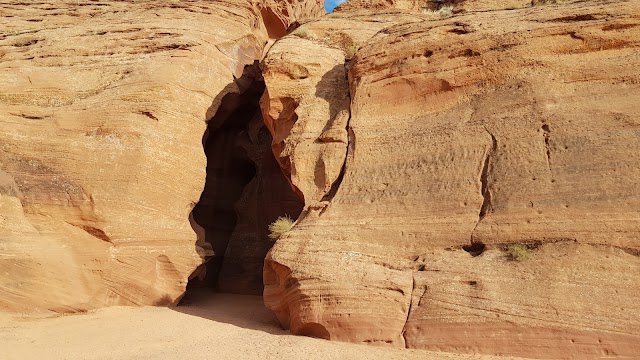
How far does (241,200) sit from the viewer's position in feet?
56.2

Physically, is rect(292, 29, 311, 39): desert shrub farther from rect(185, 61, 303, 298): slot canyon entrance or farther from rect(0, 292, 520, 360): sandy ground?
rect(0, 292, 520, 360): sandy ground

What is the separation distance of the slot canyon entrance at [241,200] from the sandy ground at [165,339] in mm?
4828

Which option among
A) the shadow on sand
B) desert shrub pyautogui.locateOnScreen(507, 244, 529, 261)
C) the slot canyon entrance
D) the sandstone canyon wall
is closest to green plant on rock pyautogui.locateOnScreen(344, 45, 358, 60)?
the sandstone canyon wall

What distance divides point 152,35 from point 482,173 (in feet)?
30.7

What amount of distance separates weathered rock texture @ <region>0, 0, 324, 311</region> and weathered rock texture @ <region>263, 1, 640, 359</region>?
2.79 m

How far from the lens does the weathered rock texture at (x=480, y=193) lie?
7.25 m

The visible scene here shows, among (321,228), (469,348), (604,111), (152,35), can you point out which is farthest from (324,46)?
(469,348)

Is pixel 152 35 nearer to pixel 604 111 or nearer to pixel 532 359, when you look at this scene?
pixel 604 111

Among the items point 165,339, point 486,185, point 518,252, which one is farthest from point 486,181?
point 165,339

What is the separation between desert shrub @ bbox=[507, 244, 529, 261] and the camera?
→ 7.73 metres

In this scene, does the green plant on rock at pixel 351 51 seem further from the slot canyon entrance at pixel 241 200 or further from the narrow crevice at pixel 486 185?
the narrow crevice at pixel 486 185

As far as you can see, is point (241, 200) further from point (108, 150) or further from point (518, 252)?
point (518, 252)

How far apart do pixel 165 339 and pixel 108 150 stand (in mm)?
4896

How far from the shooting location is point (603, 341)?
6629 mm
